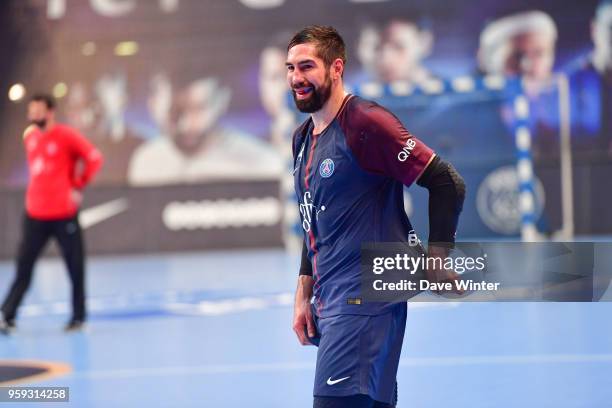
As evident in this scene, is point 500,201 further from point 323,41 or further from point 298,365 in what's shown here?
point 323,41

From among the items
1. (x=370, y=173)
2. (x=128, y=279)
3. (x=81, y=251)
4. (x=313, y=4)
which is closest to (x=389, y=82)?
(x=313, y=4)

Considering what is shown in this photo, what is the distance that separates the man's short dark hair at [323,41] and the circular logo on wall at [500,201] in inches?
581

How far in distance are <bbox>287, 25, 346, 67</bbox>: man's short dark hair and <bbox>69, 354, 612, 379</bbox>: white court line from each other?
14.6 ft

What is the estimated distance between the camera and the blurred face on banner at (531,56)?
1952 centimetres

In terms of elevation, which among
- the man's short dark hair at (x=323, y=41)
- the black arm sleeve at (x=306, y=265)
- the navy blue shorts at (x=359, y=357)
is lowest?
the navy blue shorts at (x=359, y=357)

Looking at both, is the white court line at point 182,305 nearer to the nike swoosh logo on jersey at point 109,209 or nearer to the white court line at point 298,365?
the white court line at point 298,365

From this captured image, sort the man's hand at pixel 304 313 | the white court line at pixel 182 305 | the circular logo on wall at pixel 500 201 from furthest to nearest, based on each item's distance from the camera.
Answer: the circular logo on wall at pixel 500 201, the white court line at pixel 182 305, the man's hand at pixel 304 313

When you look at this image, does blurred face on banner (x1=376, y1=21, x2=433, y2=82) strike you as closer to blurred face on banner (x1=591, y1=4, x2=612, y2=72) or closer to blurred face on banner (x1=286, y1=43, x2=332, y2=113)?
blurred face on banner (x1=591, y1=4, x2=612, y2=72)

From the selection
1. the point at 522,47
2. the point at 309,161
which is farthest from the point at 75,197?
the point at 522,47

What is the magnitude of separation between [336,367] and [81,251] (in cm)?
737

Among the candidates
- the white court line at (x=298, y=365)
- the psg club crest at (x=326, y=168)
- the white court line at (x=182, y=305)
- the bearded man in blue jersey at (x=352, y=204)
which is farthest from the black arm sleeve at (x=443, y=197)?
the white court line at (x=182, y=305)

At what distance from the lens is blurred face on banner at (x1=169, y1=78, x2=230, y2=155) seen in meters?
20.6

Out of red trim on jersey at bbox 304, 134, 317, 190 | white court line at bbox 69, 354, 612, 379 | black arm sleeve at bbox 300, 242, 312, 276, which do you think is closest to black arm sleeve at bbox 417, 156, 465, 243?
red trim on jersey at bbox 304, 134, 317, 190

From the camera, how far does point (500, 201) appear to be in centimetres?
1867
